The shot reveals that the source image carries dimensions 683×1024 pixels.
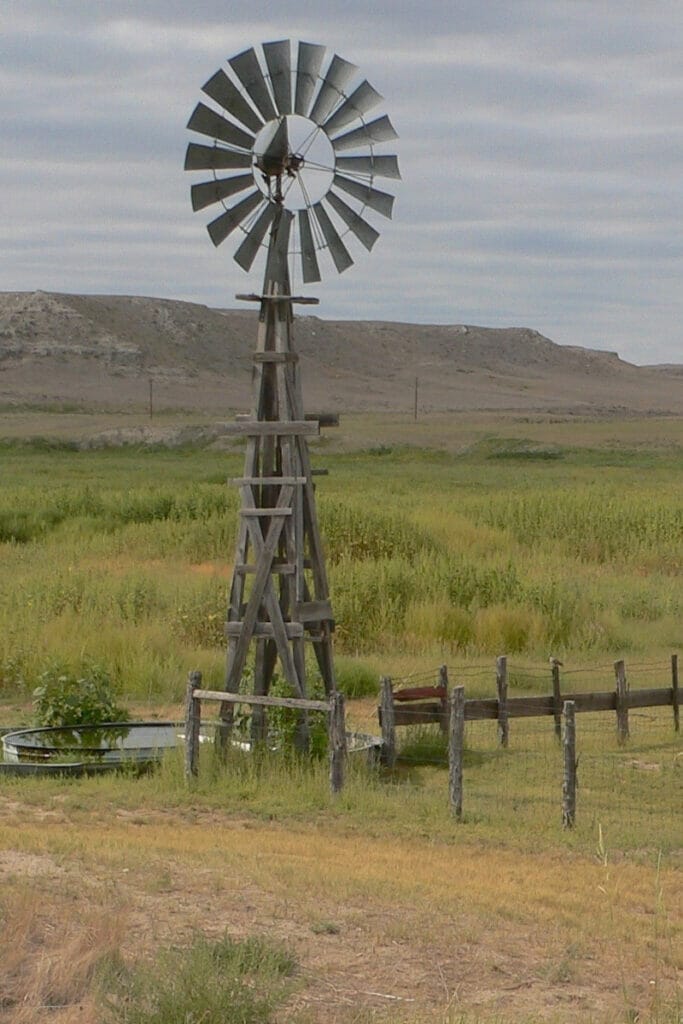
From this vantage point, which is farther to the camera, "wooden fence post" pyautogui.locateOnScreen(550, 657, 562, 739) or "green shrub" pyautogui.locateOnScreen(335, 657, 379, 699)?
"green shrub" pyautogui.locateOnScreen(335, 657, 379, 699)

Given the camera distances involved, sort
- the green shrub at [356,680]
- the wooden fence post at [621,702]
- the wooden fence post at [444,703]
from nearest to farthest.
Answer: the wooden fence post at [444,703]
the wooden fence post at [621,702]
the green shrub at [356,680]

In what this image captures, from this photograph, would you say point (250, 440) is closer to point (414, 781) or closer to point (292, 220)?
point (292, 220)

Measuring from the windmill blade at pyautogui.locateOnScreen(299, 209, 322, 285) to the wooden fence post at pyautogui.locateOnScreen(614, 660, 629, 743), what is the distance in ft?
16.5

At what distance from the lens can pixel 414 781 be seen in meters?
14.3

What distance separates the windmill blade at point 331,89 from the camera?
46.7 feet

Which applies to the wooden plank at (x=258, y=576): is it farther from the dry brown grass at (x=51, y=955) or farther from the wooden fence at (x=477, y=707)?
the dry brown grass at (x=51, y=955)

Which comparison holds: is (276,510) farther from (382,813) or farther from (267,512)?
(382,813)

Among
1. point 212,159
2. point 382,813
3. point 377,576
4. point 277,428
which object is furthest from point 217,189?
point 377,576

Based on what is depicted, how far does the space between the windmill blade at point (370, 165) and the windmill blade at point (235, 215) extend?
87cm

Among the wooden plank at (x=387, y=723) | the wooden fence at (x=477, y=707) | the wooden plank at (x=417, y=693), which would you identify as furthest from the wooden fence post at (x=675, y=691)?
the wooden plank at (x=387, y=723)

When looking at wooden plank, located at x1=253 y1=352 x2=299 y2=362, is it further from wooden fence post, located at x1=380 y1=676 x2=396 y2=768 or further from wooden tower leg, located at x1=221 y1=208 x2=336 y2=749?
wooden fence post, located at x1=380 y1=676 x2=396 y2=768

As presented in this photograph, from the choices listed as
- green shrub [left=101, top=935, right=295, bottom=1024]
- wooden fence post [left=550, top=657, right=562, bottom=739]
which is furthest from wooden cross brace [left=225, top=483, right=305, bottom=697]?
green shrub [left=101, top=935, right=295, bottom=1024]

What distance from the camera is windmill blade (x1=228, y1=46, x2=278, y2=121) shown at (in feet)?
46.7

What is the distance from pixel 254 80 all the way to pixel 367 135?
1.19m
